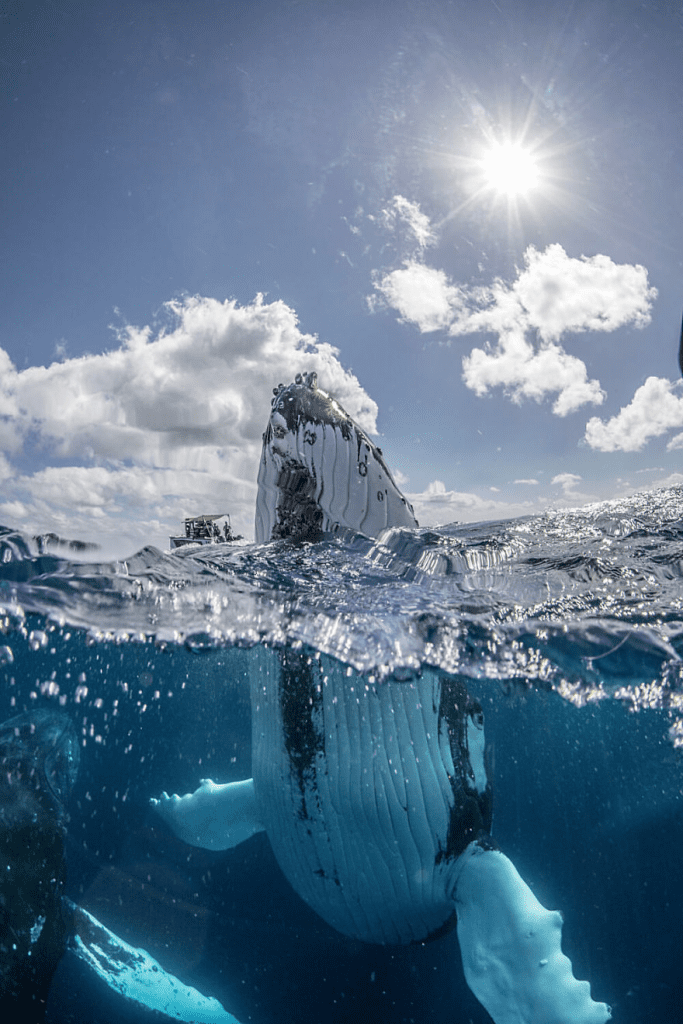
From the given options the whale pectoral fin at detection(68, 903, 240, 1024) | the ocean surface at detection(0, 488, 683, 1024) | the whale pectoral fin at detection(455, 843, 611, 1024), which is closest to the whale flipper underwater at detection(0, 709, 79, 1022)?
the ocean surface at detection(0, 488, 683, 1024)

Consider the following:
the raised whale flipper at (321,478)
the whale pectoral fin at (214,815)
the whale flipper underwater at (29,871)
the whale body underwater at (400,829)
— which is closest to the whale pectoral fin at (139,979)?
the whale flipper underwater at (29,871)

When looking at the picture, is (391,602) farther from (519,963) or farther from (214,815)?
(214,815)

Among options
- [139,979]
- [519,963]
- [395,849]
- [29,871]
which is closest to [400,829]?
[395,849]

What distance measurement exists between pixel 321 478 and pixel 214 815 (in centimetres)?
323

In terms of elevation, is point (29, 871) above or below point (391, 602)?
below

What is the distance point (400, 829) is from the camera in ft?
10.1

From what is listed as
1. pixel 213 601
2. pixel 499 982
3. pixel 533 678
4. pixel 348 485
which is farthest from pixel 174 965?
pixel 348 485

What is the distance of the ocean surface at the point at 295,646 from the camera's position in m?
3.68

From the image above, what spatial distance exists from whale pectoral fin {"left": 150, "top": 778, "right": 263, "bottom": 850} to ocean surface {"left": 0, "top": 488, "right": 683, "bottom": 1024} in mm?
342

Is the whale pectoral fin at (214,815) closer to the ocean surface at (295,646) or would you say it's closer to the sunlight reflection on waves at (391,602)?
the ocean surface at (295,646)

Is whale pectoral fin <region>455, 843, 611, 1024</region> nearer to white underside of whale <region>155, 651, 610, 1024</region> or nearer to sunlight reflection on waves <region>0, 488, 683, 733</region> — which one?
white underside of whale <region>155, 651, 610, 1024</region>

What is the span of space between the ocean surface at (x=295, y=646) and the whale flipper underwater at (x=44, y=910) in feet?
0.46

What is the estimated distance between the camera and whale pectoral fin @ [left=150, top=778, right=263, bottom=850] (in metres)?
4.08

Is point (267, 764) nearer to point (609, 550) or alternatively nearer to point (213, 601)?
point (213, 601)
